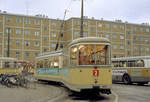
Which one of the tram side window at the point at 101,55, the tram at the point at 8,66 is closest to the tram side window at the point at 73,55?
the tram side window at the point at 101,55

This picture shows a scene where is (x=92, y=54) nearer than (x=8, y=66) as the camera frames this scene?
Yes

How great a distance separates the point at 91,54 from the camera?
12.3m

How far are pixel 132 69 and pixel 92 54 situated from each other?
36.3 ft

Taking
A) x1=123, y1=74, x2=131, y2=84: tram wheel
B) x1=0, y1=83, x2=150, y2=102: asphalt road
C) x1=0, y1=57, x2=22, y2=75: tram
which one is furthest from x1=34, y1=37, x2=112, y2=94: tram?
x1=0, y1=57, x2=22, y2=75: tram

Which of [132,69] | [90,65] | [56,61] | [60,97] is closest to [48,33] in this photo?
[132,69]

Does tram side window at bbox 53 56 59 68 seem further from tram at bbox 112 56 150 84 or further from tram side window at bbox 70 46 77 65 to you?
tram at bbox 112 56 150 84

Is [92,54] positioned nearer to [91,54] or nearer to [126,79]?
[91,54]

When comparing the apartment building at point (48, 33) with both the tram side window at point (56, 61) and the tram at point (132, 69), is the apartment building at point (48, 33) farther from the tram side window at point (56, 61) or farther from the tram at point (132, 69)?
the tram side window at point (56, 61)

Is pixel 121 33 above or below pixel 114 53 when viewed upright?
above

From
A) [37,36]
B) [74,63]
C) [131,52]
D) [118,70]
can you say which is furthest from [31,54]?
[74,63]

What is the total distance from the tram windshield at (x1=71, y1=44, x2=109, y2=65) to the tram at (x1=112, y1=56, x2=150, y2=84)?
31.5 ft

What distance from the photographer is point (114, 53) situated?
7488 centimetres

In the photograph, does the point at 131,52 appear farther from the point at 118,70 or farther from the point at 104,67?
the point at 104,67

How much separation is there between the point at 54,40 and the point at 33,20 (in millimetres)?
8473
